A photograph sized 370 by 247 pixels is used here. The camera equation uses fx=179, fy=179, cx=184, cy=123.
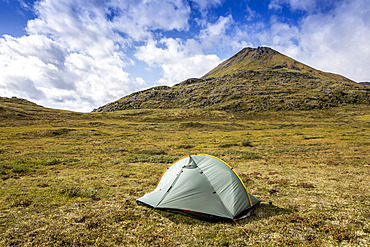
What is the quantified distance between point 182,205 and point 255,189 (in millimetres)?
6881

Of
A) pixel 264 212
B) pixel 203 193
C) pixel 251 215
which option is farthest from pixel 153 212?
pixel 264 212

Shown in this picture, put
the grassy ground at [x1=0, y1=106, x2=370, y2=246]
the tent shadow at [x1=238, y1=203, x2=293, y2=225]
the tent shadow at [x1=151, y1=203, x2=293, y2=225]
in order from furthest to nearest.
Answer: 1. the tent shadow at [x1=238, y1=203, x2=293, y2=225]
2. the tent shadow at [x1=151, y1=203, x2=293, y2=225]
3. the grassy ground at [x1=0, y1=106, x2=370, y2=246]

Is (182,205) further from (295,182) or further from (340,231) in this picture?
(295,182)

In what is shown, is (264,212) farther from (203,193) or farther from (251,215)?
(203,193)

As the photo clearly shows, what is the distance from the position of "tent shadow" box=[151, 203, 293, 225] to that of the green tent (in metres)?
0.24

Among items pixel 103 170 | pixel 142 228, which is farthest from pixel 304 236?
pixel 103 170

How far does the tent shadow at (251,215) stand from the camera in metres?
8.97

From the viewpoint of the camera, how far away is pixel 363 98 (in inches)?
6501

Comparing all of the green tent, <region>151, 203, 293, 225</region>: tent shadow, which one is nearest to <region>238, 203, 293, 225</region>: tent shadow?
<region>151, 203, 293, 225</region>: tent shadow

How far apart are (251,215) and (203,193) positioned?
2.79 m

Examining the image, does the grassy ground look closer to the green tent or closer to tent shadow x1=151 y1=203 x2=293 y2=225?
tent shadow x1=151 y1=203 x2=293 y2=225

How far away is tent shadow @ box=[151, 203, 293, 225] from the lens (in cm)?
897

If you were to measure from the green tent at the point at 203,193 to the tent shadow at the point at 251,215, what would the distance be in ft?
0.78

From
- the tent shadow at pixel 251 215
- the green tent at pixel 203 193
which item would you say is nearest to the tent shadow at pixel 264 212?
the tent shadow at pixel 251 215
